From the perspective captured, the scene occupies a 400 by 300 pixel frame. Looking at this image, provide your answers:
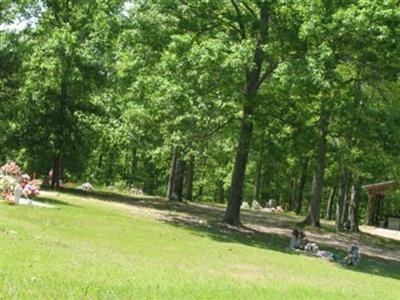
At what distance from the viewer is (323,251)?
66.4 ft

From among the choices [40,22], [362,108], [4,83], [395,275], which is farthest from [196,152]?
[4,83]

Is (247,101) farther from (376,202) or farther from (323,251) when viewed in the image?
(376,202)

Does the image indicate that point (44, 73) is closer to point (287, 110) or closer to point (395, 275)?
point (287, 110)

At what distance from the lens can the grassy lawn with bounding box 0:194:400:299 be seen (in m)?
8.84

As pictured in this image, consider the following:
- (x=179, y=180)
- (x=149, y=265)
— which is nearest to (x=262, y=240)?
(x=149, y=265)

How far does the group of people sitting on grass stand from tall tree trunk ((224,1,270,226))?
165 inches

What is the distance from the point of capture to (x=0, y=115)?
38750mm

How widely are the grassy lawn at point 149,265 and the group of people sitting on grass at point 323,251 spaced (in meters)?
0.35

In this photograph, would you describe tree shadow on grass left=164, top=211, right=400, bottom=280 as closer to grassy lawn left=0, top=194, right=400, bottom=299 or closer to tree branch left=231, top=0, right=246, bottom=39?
grassy lawn left=0, top=194, right=400, bottom=299

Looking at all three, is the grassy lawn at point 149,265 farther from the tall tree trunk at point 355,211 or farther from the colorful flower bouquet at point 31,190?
the tall tree trunk at point 355,211

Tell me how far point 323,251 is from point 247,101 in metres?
5.83

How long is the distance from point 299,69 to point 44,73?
17.5 meters

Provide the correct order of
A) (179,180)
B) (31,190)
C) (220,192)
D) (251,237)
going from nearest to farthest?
(31,190), (251,237), (179,180), (220,192)

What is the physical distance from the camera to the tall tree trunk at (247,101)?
22.5 m
